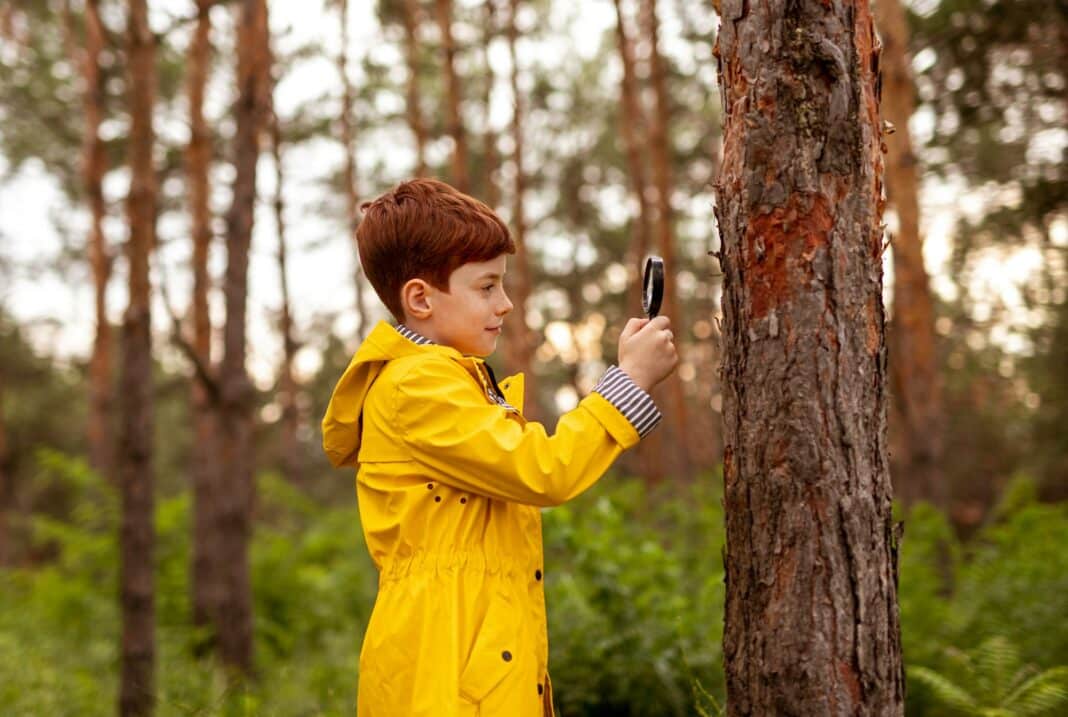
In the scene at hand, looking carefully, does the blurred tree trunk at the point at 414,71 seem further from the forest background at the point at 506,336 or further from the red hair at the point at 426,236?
the red hair at the point at 426,236

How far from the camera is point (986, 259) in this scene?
13.1 meters

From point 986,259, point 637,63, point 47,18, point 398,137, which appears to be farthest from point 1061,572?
point 47,18

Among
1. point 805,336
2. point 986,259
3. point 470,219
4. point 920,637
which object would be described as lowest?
point 920,637

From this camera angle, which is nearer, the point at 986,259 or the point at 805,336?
the point at 805,336

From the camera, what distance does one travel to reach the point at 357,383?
7.77 ft

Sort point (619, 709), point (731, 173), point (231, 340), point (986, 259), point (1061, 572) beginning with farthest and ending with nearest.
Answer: point (986, 259) < point (231, 340) < point (1061, 572) < point (619, 709) < point (731, 173)

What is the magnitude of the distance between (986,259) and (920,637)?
903 cm

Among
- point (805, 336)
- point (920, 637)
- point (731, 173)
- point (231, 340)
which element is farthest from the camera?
point (231, 340)

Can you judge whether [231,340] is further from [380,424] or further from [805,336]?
[805,336]

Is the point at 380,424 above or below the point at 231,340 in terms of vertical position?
below

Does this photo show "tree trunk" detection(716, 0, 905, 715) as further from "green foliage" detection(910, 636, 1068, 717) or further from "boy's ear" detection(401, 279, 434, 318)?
"green foliage" detection(910, 636, 1068, 717)

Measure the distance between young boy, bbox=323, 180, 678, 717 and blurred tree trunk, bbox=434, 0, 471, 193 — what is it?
10.2 m

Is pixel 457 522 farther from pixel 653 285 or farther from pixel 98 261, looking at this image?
pixel 98 261

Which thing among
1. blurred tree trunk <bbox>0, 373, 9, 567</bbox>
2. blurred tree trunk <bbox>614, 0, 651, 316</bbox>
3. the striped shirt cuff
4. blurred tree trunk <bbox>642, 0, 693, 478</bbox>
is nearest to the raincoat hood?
the striped shirt cuff
